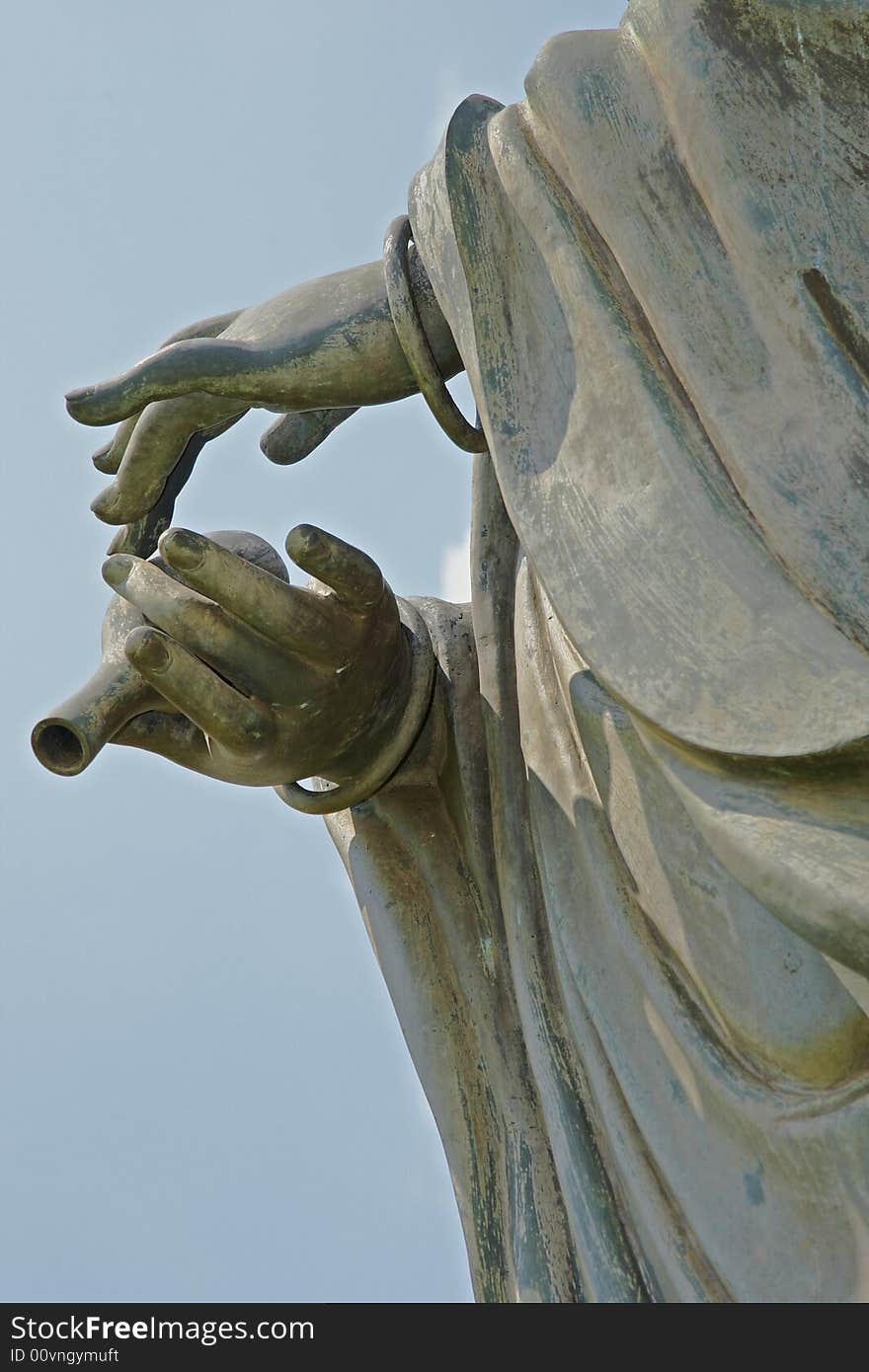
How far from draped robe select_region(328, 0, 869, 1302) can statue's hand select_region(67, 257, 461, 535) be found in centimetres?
11

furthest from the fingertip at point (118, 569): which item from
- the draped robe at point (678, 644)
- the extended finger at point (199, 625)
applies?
the draped robe at point (678, 644)

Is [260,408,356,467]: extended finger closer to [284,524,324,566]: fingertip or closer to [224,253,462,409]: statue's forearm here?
[224,253,462,409]: statue's forearm

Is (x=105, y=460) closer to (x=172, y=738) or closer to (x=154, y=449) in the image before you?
(x=154, y=449)

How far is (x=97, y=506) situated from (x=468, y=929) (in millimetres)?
753

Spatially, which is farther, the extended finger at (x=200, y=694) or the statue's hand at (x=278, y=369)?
the statue's hand at (x=278, y=369)

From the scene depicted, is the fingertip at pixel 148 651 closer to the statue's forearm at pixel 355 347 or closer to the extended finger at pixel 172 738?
the extended finger at pixel 172 738

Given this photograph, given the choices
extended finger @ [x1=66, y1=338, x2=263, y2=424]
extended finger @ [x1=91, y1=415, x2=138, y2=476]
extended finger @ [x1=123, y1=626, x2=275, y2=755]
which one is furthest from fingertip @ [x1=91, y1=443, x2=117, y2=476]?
extended finger @ [x1=123, y1=626, x2=275, y2=755]

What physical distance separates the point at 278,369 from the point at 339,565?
258 millimetres

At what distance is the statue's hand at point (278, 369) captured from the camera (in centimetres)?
265

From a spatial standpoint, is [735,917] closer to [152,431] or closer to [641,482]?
[641,482]

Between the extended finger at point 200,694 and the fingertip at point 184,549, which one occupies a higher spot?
the fingertip at point 184,549

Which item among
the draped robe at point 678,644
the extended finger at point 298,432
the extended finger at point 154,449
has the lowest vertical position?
the draped robe at point 678,644

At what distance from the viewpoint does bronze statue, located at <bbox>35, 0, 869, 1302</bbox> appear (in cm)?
229

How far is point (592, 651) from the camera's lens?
7.72ft
